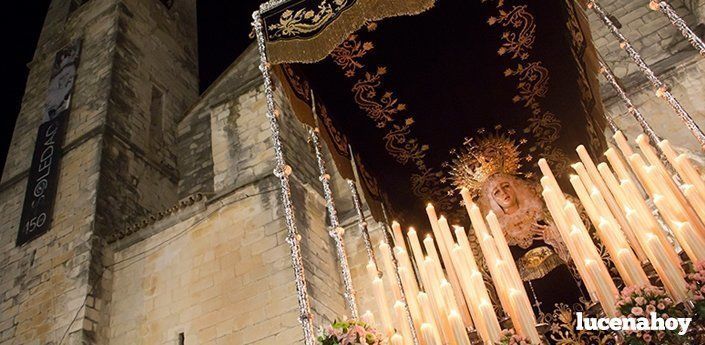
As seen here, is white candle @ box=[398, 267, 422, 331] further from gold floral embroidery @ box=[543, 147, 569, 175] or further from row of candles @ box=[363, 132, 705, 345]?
gold floral embroidery @ box=[543, 147, 569, 175]

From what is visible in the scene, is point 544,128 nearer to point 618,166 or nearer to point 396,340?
point 618,166

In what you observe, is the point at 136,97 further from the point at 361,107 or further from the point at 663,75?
the point at 663,75

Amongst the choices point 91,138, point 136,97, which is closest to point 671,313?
point 91,138

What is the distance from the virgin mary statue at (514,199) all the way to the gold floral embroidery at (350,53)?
138 cm

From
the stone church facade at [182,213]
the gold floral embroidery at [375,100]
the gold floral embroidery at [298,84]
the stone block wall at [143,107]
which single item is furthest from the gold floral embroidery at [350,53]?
the stone block wall at [143,107]

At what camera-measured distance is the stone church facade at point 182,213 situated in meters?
7.07

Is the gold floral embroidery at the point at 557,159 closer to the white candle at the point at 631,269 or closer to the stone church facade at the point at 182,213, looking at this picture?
the white candle at the point at 631,269

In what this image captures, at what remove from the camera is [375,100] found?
4887 mm

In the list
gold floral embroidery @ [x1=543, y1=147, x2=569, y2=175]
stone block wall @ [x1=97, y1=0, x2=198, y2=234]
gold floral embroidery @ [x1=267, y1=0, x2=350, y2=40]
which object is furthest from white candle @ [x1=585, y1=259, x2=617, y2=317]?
stone block wall @ [x1=97, y1=0, x2=198, y2=234]

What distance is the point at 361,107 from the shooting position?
4918mm

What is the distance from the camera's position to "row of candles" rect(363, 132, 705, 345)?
10.6 feet

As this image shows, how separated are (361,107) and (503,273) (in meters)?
2.05

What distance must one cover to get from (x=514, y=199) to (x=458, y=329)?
1.84 meters

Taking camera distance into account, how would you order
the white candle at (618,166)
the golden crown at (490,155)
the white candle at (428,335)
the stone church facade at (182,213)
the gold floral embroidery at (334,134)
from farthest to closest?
the stone church facade at (182,213) → the golden crown at (490,155) → the gold floral embroidery at (334,134) → the white candle at (618,166) → the white candle at (428,335)
